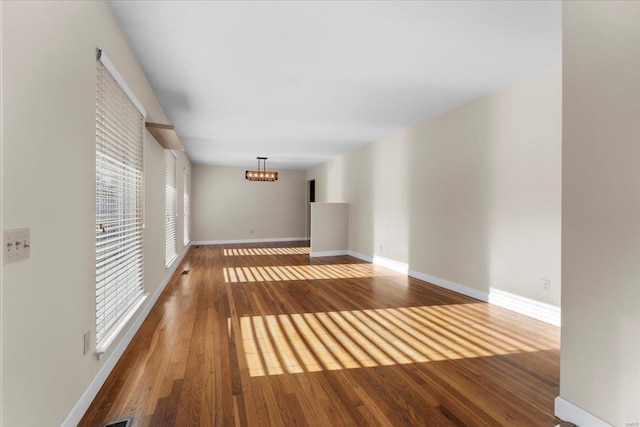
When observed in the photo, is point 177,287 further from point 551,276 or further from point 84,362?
point 551,276

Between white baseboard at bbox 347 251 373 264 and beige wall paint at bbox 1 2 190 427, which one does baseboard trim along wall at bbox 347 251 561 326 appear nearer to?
white baseboard at bbox 347 251 373 264

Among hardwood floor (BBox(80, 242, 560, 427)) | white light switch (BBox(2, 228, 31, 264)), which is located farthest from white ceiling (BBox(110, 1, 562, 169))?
hardwood floor (BBox(80, 242, 560, 427))

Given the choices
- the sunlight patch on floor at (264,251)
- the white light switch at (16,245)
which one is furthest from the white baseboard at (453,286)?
the white light switch at (16,245)

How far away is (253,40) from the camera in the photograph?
2.65m

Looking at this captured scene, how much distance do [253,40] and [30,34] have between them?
1693 mm

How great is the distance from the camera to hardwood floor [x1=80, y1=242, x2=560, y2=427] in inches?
69.2

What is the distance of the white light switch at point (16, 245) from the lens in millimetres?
1132

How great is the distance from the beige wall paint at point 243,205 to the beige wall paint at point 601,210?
31.7ft

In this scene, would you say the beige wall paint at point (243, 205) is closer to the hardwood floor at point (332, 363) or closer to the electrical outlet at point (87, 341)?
the hardwood floor at point (332, 363)

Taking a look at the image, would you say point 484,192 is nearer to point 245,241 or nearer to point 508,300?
point 508,300

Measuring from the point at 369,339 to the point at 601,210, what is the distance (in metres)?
1.97

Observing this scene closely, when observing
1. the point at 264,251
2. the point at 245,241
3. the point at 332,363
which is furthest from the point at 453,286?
the point at 245,241

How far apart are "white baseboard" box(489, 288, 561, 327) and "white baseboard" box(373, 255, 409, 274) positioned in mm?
1814

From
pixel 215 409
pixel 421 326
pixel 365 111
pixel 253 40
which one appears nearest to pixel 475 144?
pixel 365 111
